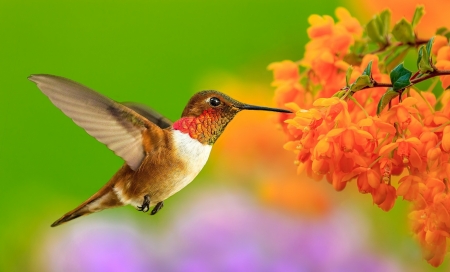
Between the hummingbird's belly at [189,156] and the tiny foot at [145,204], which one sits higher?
the hummingbird's belly at [189,156]

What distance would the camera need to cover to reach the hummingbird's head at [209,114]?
0.62 meters

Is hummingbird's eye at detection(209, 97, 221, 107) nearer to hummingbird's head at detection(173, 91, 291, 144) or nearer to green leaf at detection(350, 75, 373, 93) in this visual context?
hummingbird's head at detection(173, 91, 291, 144)

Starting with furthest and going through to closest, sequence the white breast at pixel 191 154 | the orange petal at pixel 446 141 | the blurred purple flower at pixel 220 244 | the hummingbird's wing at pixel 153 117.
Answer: the blurred purple flower at pixel 220 244
the hummingbird's wing at pixel 153 117
the white breast at pixel 191 154
the orange petal at pixel 446 141

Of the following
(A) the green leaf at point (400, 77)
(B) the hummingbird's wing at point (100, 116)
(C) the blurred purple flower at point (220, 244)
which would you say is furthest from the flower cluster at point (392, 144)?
(C) the blurred purple flower at point (220, 244)

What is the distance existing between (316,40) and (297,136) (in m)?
0.15

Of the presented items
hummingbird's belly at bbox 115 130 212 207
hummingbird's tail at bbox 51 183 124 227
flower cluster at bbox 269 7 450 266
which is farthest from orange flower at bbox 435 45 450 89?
hummingbird's tail at bbox 51 183 124 227

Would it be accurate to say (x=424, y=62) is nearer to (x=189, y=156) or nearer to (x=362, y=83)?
(x=362, y=83)

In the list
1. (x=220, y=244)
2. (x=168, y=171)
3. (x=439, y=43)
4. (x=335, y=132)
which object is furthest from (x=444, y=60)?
(x=220, y=244)

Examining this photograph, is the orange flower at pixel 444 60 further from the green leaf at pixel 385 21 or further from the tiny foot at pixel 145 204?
the tiny foot at pixel 145 204

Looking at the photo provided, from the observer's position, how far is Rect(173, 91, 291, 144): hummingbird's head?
2.02 feet

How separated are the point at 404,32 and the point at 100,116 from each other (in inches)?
12.1

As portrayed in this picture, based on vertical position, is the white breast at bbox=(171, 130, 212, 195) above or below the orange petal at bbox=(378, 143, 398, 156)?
below

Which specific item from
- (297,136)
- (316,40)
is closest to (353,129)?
(297,136)

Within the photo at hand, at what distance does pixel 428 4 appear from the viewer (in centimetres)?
130
